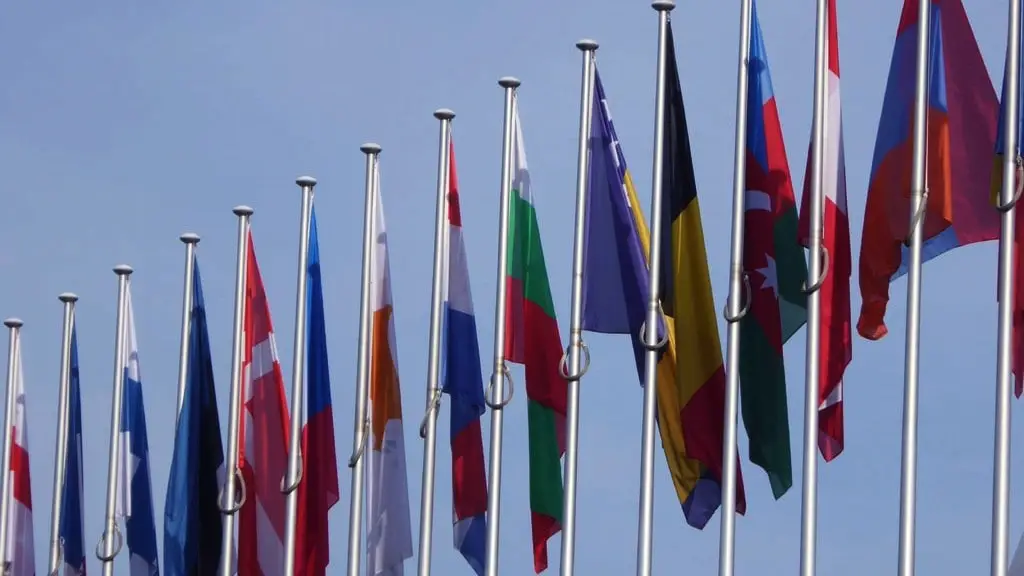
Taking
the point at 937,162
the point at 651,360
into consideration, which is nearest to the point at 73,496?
the point at 651,360

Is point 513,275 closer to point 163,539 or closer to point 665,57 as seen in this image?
point 665,57

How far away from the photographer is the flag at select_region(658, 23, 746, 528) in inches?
859

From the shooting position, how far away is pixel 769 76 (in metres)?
21.9

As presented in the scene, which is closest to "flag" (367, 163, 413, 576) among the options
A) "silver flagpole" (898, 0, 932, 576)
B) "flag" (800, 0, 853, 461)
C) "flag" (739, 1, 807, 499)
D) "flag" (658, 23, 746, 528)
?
"flag" (658, 23, 746, 528)

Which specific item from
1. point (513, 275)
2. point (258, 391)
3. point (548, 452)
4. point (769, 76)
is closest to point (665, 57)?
point (769, 76)

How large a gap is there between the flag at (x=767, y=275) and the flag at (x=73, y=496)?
9953 millimetres

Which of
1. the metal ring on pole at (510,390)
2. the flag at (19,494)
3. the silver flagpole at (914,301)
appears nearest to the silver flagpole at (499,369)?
the metal ring on pole at (510,390)

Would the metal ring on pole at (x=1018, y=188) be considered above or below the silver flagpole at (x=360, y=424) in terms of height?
above

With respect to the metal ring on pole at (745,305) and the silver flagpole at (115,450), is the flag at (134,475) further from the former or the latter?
the metal ring on pole at (745,305)

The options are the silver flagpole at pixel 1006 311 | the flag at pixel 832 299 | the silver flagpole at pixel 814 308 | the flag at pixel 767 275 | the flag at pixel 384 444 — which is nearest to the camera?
the silver flagpole at pixel 1006 311

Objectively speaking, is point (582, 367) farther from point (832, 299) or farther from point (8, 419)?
point (8, 419)

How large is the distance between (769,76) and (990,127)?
2.60 m

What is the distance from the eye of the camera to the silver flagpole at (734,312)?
20.7 meters

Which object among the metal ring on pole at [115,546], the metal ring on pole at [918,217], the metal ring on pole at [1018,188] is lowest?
the metal ring on pole at [115,546]
